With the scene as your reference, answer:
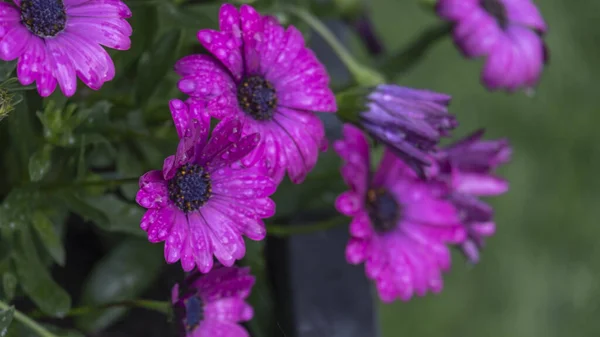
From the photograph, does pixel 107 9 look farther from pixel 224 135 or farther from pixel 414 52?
pixel 414 52

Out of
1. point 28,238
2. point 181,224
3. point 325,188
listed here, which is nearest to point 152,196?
point 181,224

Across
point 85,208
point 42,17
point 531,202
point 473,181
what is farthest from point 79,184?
point 531,202

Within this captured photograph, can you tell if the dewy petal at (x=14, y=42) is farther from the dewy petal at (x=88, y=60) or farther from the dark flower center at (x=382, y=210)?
the dark flower center at (x=382, y=210)

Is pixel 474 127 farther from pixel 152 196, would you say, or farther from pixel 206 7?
pixel 152 196

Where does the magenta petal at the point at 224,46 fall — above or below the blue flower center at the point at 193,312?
above

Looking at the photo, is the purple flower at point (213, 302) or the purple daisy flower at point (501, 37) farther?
the purple daisy flower at point (501, 37)

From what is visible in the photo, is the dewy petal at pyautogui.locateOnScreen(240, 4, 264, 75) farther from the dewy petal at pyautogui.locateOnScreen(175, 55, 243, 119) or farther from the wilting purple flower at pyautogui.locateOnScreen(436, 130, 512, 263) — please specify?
the wilting purple flower at pyautogui.locateOnScreen(436, 130, 512, 263)

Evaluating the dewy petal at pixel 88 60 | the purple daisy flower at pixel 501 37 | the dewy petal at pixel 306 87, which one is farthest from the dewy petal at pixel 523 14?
the dewy petal at pixel 88 60
